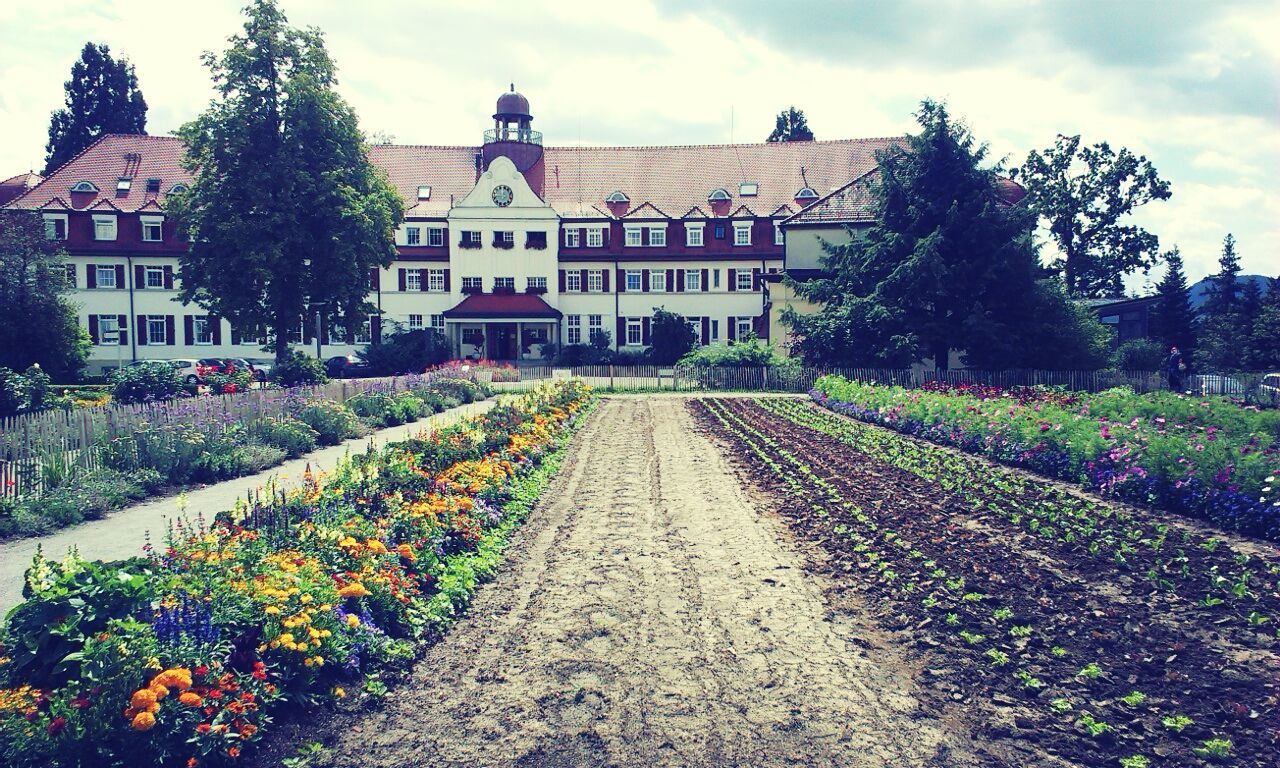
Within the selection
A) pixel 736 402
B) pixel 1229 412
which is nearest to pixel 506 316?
pixel 736 402

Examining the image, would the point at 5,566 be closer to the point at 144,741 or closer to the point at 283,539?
the point at 283,539

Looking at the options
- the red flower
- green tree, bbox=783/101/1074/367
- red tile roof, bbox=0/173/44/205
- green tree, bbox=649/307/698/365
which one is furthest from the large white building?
the red flower

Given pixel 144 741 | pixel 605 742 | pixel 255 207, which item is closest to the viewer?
pixel 144 741

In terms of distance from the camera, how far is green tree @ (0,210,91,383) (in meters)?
33.4

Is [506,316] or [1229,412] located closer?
[1229,412]

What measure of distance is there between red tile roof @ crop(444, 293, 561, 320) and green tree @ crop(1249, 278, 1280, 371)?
33.7m

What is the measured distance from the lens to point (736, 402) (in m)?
30.0

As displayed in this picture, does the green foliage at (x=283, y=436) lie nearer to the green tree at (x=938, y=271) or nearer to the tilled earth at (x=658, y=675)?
the tilled earth at (x=658, y=675)

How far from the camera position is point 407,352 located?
4684 cm

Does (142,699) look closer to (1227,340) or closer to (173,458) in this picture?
(173,458)

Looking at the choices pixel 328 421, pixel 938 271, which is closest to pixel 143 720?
pixel 328 421

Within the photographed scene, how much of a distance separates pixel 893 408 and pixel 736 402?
7936 millimetres

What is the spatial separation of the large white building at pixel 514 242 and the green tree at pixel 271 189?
56.3 feet

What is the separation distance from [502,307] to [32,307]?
75.7 ft
